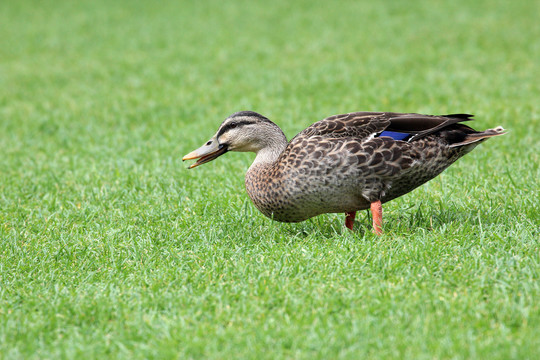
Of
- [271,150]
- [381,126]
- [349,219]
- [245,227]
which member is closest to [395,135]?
[381,126]

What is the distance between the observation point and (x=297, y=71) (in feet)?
36.3

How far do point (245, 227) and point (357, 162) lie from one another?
41.8 inches

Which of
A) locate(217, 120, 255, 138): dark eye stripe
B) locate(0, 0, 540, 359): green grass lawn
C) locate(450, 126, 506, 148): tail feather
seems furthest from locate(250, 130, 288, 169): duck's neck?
locate(450, 126, 506, 148): tail feather

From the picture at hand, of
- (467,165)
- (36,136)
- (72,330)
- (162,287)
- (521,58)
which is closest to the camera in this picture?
(72,330)

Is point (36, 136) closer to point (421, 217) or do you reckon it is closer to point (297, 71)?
point (297, 71)

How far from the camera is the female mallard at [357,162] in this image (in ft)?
14.6

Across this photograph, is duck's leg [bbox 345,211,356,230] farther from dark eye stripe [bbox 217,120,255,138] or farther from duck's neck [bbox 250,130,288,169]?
dark eye stripe [bbox 217,120,255,138]

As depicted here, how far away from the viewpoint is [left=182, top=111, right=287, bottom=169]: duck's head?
16.1ft

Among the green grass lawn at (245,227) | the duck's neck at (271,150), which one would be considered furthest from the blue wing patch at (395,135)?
the duck's neck at (271,150)

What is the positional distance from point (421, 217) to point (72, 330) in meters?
2.59

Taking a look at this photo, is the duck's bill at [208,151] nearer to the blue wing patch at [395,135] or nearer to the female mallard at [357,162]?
the female mallard at [357,162]

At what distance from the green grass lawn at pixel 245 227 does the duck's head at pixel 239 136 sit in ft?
1.87

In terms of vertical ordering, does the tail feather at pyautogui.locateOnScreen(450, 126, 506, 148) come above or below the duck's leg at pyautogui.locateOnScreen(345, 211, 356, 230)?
above

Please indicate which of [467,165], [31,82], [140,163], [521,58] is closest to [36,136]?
[140,163]
